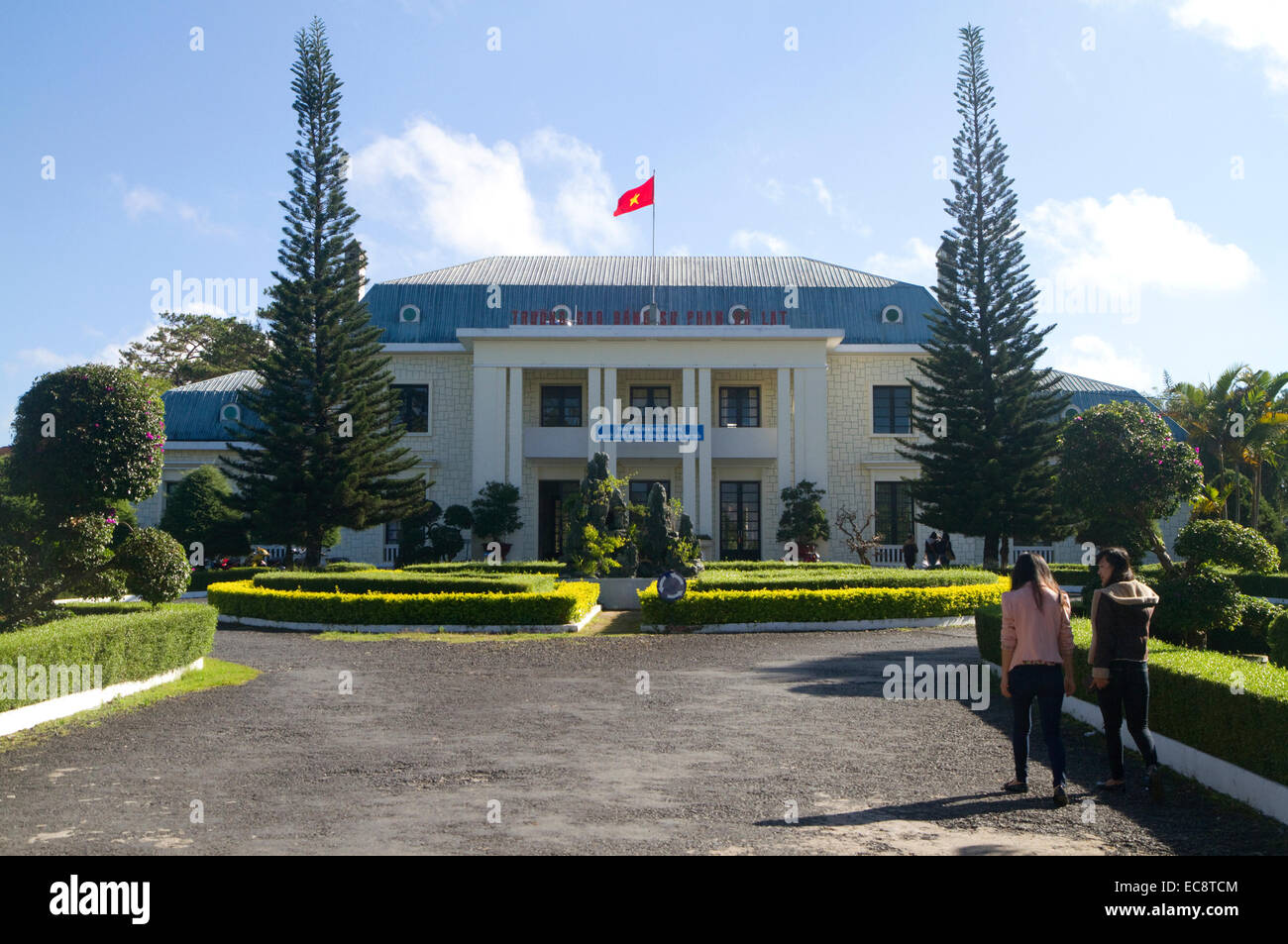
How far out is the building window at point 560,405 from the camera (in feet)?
108

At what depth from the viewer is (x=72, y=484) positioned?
10438mm

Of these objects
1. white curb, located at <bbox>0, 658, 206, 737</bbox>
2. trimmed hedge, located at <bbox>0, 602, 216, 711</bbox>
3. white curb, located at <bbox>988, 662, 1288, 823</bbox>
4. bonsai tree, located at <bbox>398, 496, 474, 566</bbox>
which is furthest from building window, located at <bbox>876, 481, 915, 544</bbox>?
white curb, located at <bbox>0, 658, 206, 737</bbox>

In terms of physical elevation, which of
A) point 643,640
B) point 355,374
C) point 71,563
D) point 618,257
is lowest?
point 643,640

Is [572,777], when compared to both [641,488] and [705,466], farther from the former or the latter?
[641,488]

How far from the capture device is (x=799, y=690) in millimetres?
10266

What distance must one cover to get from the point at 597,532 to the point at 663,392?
13.9m

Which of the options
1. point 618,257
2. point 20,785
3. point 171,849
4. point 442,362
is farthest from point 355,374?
point 171,849

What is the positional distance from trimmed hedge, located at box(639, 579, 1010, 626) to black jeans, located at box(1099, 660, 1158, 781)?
1003 cm

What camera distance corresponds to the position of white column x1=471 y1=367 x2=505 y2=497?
101 feet

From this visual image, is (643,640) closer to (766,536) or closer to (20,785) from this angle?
(20,785)

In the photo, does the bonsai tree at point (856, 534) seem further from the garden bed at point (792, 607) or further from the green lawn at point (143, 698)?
the green lawn at point (143, 698)

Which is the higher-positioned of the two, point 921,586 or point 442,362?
point 442,362

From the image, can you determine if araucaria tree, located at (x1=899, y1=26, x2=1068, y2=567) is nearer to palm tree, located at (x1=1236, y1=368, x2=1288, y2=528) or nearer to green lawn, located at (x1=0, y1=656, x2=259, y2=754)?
palm tree, located at (x1=1236, y1=368, x2=1288, y2=528)
